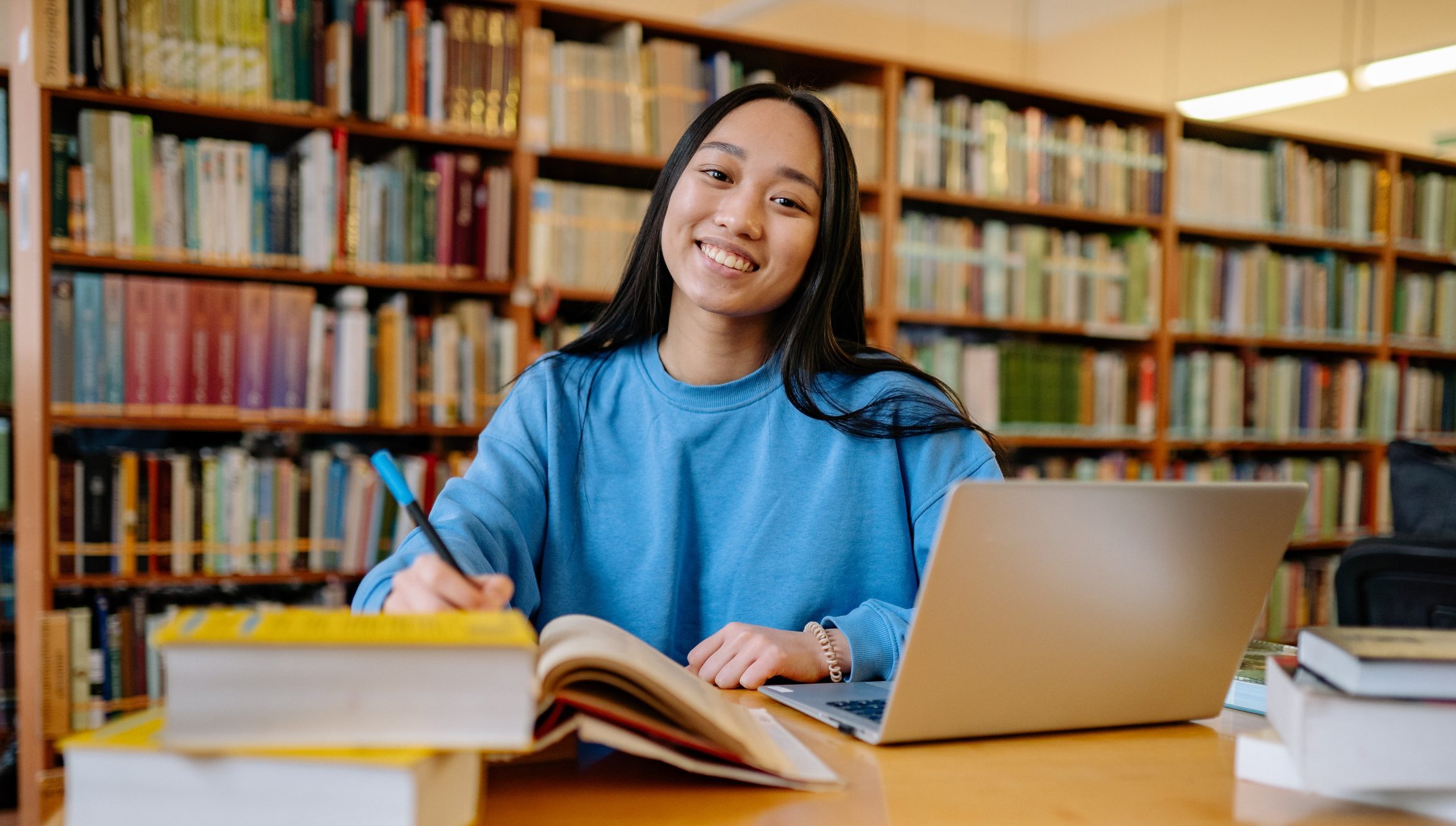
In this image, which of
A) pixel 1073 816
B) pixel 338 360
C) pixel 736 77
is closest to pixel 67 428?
pixel 338 360

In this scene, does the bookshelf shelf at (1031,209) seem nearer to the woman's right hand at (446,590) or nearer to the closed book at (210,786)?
the woman's right hand at (446,590)

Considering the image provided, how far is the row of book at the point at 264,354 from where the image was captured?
256cm

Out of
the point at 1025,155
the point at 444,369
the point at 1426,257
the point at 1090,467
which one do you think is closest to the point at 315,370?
the point at 444,369

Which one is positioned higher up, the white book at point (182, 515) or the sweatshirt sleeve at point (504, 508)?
the sweatshirt sleeve at point (504, 508)

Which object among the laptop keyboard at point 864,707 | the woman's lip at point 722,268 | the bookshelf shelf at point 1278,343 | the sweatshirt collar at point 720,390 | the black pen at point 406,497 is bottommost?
the laptop keyboard at point 864,707

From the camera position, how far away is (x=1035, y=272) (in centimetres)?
380

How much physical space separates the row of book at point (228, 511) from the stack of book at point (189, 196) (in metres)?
0.48

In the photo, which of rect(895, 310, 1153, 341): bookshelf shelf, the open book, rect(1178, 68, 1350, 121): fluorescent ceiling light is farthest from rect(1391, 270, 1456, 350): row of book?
the open book

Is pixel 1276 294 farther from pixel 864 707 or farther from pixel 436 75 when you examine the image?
pixel 864 707

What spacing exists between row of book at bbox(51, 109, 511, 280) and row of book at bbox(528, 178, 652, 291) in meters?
0.09

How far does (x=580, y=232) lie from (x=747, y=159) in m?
1.69

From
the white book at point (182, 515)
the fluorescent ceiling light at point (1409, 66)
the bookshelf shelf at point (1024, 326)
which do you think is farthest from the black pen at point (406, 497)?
the fluorescent ceiling light at point (1409, 66)

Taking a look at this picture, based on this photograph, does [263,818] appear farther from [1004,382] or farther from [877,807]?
[1004,382]

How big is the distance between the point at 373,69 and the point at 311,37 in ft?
0.51
